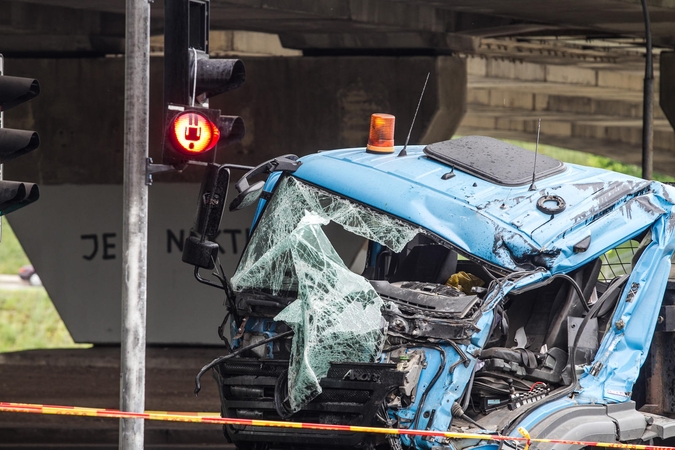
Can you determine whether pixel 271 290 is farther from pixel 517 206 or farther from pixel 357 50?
pixel 357 50

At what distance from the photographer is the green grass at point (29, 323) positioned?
41156 mm

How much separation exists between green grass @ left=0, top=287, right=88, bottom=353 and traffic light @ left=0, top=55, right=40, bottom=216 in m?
34.9

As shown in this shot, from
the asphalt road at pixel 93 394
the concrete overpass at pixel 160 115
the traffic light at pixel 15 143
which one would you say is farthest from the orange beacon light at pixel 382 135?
the concrete overpass at pixel 160 115

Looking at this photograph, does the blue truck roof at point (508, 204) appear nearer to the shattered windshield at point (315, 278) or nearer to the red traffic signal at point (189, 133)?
the shattered windshield at point (315, 278)

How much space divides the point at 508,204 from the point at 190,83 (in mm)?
2051

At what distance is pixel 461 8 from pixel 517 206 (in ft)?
24.2

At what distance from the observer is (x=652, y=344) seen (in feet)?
24.5

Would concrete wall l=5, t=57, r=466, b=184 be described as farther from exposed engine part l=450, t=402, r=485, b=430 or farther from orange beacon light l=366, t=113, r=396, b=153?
exposed engine part l=450, t=402, r=485, b=430

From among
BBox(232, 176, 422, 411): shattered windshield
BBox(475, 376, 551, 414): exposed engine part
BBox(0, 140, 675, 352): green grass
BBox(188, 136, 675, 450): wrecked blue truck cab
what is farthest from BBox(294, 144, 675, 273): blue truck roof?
BBox(0, 140, 675, 352): green grass

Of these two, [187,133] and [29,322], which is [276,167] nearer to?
[187,133]

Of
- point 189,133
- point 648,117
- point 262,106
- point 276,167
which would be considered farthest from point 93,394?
point 189,133

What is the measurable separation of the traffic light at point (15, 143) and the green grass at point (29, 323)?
1374 inches

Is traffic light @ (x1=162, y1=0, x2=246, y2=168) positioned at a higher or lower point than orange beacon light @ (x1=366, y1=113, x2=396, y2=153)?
higher

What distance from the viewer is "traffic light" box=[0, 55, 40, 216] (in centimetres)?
596
